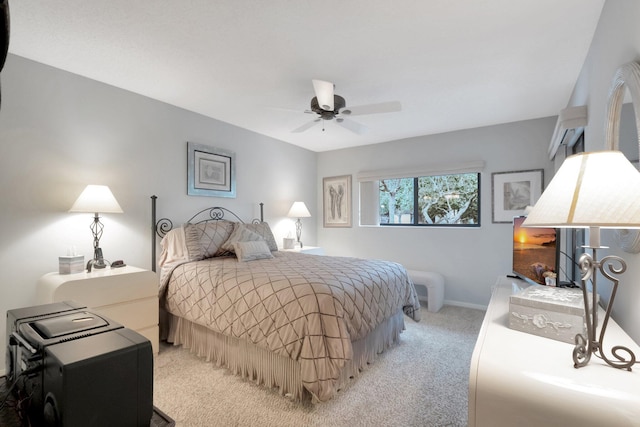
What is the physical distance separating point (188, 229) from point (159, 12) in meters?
1.89

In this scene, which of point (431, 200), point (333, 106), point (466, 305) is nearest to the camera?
point (333, 106)

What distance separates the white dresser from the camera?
784mm

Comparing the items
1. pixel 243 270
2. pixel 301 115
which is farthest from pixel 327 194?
pixel 243 270

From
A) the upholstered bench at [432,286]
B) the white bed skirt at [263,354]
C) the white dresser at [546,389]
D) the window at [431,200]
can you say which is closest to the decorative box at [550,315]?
the white dresser at [546,389]

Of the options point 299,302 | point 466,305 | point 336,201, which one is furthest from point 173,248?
point 466,305

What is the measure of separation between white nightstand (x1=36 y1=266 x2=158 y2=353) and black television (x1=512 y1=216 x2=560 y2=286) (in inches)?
111

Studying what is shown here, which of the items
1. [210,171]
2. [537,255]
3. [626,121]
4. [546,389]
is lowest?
[546,389]

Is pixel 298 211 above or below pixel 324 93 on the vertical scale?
below

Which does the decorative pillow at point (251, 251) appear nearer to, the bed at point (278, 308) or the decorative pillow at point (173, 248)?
the bed at point (278, 308)

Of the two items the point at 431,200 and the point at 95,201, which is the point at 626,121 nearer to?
the point at 431,200

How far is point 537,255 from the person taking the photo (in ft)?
6.79

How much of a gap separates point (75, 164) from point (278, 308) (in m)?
2.22

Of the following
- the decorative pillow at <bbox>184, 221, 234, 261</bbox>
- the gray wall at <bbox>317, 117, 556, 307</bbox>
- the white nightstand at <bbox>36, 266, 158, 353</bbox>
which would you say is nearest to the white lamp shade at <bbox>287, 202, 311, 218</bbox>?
the gray wall at <bbox>317, 117, 556, 307</bbox>

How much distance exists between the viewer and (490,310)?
1.57 m
